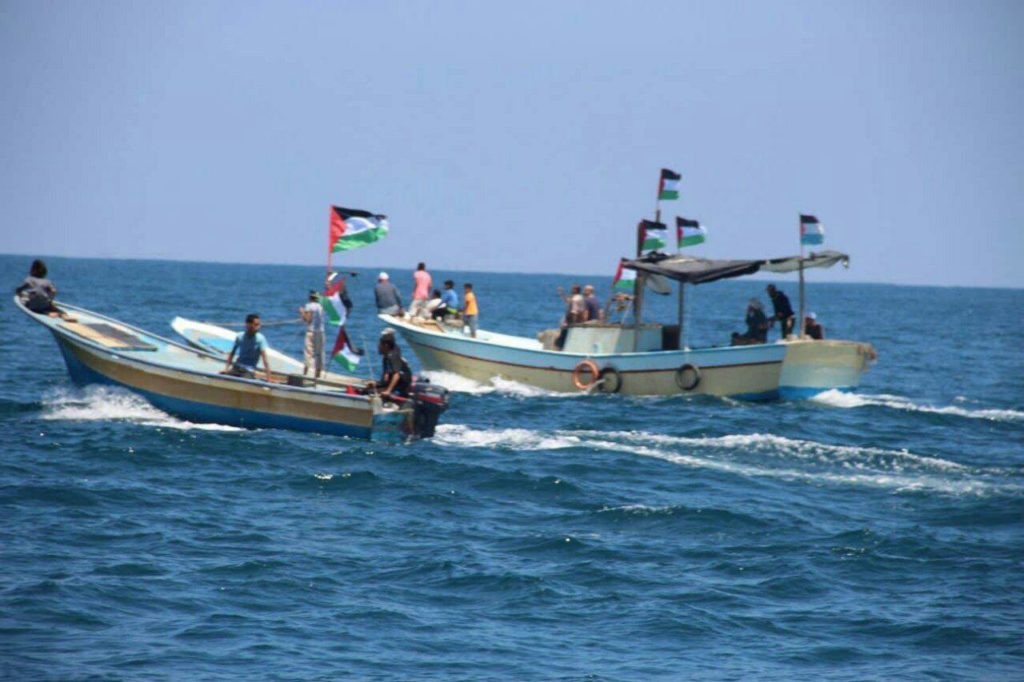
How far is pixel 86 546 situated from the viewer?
16.1 metres

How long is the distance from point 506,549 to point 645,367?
53.3ft

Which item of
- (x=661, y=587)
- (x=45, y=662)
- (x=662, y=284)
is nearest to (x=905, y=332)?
(x=662, y=284)

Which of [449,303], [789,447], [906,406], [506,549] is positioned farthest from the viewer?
[449,303]

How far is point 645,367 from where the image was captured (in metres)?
32.8

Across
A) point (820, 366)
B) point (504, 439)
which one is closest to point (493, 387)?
point (820, 366)

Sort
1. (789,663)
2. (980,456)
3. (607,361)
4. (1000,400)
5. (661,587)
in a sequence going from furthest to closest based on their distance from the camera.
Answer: (1000,400) → (607,361) → (980,456) → (661,587) → (789,663)

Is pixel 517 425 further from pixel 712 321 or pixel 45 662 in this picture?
pixel 712 321

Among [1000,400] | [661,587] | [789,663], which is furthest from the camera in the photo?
[1000,400]

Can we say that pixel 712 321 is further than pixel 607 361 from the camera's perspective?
Yes

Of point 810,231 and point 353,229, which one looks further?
point 810,231

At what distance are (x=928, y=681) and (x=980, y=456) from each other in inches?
558

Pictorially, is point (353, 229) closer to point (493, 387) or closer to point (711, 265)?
point (493, 387)

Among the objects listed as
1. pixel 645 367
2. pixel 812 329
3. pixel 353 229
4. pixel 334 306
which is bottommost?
pixel 645 367

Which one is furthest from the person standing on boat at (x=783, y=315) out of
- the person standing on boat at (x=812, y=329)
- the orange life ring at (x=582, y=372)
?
the orange life ring at (x=582, y=372)
